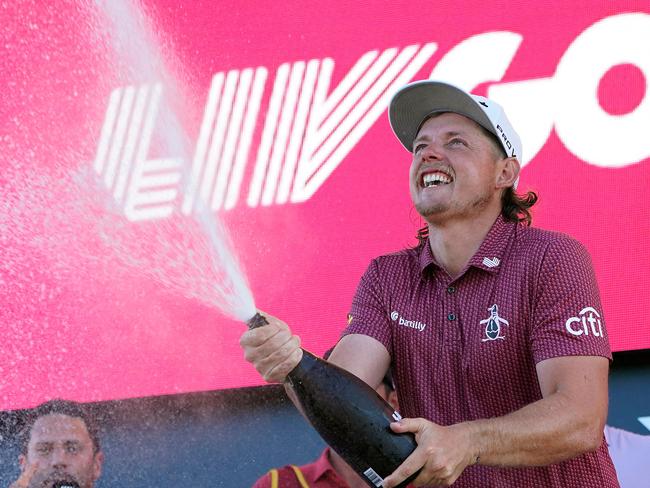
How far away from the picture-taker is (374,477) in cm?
143

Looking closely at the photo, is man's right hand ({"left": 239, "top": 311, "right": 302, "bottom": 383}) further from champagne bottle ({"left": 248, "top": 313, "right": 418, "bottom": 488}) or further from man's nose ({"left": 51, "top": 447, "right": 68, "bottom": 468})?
man's nose ({"left": 51, "top": 447, "right": 68, "bottom": 468})

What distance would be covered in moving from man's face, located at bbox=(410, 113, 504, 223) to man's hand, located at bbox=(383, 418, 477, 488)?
22.9 inches

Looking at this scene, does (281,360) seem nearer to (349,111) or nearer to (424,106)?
(424,106)

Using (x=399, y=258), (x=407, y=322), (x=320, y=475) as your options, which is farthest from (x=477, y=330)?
(x=320, y=475)

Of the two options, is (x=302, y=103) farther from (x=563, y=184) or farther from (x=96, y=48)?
(x=563, y=184)

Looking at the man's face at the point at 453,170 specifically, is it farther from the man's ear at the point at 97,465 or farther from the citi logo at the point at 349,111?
the man's ear at the point at 97,465

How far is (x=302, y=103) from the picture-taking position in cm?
283

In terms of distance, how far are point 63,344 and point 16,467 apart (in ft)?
1.26

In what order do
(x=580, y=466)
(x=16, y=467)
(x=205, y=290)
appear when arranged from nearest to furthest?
(x=580, y=466) < (x=205, y=290) < (x=16, y=467)

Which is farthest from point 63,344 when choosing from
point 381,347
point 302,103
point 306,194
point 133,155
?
point 381,347

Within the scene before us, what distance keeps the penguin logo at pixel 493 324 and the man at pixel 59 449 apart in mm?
1374

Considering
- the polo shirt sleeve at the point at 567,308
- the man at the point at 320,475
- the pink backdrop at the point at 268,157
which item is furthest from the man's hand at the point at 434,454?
the pink backdrop at the point at 268,157

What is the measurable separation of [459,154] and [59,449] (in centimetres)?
145

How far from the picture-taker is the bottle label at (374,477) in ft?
4.69
